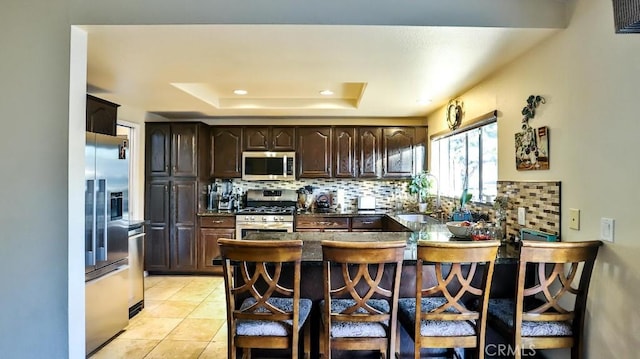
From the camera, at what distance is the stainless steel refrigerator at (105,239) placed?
2.80 m

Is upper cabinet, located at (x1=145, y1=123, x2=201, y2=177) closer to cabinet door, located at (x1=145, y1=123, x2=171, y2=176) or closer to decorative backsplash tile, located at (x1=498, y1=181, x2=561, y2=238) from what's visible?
cabinet door, located at (x1=145, y1=123, x2=171, y2=176)

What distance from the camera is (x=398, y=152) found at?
535 cm

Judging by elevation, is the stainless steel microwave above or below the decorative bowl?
above

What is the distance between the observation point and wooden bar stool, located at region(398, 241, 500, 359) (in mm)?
1794

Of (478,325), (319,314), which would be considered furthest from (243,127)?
(478,325)

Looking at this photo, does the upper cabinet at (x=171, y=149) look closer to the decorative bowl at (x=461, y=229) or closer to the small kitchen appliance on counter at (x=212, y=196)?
the small kitchen appliance on counter at (x=212, y=196)

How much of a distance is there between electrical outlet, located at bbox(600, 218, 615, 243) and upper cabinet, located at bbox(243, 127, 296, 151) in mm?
3937

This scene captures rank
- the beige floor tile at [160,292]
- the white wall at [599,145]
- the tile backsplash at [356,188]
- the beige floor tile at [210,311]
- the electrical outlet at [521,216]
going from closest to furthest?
the white wall at [599,145] → the electrical outlet at [521,216] → the beige floor tile at [210,311] → the beige floor tile at [160,292] → the tile backsplash at [356,188]

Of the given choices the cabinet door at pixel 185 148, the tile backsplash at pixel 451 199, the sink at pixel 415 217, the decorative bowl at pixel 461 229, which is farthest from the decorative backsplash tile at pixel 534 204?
the cabinet door at pixel 185 148

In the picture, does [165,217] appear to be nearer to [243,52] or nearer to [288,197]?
[288,197]

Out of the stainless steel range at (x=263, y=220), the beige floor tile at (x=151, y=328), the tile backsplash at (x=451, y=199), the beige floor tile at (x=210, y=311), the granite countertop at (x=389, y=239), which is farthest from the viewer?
the stainless steel range at (x=263, y=220)

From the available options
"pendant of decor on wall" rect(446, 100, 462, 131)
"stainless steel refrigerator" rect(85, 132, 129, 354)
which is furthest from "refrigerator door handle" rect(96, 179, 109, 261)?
"pendant of decor on wall" rect(446, 100, 462, 131)

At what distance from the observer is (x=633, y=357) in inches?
65.9

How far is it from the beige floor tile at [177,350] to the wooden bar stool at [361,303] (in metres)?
1.47
